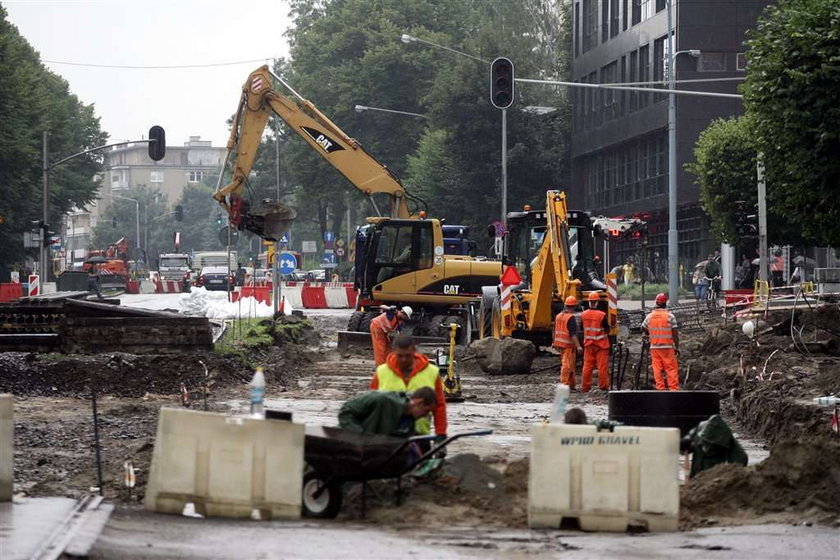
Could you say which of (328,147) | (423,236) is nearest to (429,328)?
(423,236)

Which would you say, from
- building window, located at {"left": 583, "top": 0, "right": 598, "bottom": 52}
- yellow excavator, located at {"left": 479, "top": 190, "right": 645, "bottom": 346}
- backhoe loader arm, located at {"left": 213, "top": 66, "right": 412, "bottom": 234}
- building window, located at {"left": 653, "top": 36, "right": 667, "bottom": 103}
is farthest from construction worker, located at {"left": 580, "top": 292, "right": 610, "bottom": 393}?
building window, located at {"left": 583, "top": 0, "right": 598, "bottom": 52}

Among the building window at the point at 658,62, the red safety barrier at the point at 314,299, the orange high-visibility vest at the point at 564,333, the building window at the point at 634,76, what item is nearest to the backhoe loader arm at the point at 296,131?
the orange high-visibility vest at the point at 564,333

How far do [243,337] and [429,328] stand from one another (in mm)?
Result: 5698

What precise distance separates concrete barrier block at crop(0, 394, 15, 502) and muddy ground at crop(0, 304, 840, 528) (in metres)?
0.92

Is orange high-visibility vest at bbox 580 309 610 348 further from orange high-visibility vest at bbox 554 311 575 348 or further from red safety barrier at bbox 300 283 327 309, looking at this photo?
red safety barrier at bbox 300 283 327 309

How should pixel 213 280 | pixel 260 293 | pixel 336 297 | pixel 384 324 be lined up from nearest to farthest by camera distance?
pixel 384 324
pixel 260 293
pixel 336 297
pixel 213 280

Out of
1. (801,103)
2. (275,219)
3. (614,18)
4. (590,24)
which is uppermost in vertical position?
(590,24)

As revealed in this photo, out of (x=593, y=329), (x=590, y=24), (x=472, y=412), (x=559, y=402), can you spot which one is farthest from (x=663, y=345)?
(x=590, y=24)

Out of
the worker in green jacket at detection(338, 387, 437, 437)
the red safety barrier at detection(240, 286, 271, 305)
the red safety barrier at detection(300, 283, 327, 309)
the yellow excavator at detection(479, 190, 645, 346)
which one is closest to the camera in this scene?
the worker in green jacket at detection(338, 387, 437, 437)

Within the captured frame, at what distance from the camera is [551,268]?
27.5 meters

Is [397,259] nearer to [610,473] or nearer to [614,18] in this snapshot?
[610,473]

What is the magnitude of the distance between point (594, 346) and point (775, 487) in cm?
1118

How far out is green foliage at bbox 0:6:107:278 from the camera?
62.1 metres

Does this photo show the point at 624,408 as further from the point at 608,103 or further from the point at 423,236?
the point at 608,103
